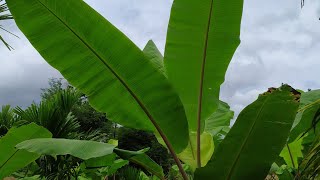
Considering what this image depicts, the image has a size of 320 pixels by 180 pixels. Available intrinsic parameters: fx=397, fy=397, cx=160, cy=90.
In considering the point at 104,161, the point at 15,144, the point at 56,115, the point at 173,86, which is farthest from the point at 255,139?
the point at 56,115

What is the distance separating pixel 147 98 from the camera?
232 cm

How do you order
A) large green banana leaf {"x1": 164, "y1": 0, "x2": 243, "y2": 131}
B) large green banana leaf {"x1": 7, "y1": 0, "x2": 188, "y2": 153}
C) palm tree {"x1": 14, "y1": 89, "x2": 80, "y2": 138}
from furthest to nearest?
palm tree {"x1": 14, "y1": 89, "x2": 80, "y2": 138} → large green banana leaf {"x1": 164, "y1": 0, "x2": 243, "y2": 131} → large green banana leaf {"x1": 7, "y1": 0, "x2": 188, "y2": 153}

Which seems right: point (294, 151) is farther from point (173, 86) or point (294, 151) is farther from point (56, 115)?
point (56, 115)

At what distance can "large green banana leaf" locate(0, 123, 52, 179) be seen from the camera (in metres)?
3.07

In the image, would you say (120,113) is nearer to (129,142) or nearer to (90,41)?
(90,41)

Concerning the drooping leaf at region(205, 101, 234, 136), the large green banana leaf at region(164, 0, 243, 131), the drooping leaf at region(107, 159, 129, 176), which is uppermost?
the large green banana leaf at region(164, 0, 243, 131)

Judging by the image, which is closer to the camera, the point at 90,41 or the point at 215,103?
the point at 90,41

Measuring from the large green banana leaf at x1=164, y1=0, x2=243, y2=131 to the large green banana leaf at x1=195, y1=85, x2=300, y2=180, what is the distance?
342 millimetres

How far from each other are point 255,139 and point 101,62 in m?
0.97

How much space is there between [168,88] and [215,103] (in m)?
0.35

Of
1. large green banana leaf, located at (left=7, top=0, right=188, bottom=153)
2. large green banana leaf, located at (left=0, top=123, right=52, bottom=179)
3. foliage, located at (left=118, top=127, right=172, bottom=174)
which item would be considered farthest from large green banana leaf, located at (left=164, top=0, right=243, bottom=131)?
foliage, located at (left=118, top=127, right=172, bottom=174)

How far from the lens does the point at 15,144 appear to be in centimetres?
316

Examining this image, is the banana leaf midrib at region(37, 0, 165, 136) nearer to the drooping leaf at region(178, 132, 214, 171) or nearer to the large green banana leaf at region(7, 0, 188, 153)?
the large green banana leaf at region(7, 0, 188, 153)

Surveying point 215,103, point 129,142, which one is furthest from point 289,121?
point 129,142
